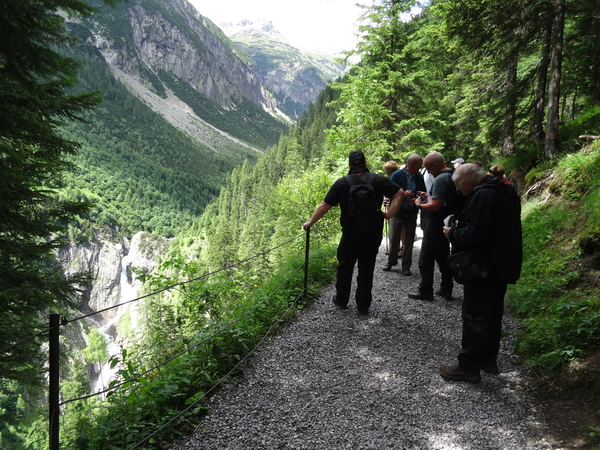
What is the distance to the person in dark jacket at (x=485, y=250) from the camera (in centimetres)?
332

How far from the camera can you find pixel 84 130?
18638cm

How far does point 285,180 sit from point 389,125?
559cm

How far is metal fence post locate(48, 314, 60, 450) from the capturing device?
7.13 feet

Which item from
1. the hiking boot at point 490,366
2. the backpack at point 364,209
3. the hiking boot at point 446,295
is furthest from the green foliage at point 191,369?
the hiking boot at point 490,366

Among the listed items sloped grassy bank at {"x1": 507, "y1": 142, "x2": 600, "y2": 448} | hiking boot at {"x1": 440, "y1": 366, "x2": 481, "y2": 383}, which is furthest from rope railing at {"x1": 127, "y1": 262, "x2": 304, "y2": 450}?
sloped grassy bank at {"x1": 507, "y1": 142, "x2": 600, "y2": 448}

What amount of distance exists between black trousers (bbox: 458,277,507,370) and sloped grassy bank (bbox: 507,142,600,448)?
23.9 inches

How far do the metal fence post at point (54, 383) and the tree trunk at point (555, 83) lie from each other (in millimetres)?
10644

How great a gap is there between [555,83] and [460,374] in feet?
27.2

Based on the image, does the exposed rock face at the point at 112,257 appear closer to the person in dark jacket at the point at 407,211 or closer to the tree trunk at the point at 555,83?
the person in dark jacket at the point at 407,211

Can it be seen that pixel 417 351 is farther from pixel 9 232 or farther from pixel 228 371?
pixel 9 232

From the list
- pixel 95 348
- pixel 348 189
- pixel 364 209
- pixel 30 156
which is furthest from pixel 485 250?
pixel 95 348

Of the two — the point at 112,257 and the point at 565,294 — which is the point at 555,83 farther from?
the point at 112,257

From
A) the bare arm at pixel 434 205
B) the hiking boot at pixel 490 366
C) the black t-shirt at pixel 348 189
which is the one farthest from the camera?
the bare arm at pixel 434 205

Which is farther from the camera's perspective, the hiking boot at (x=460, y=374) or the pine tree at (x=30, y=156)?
the pine tree at (x=30, y=156)
